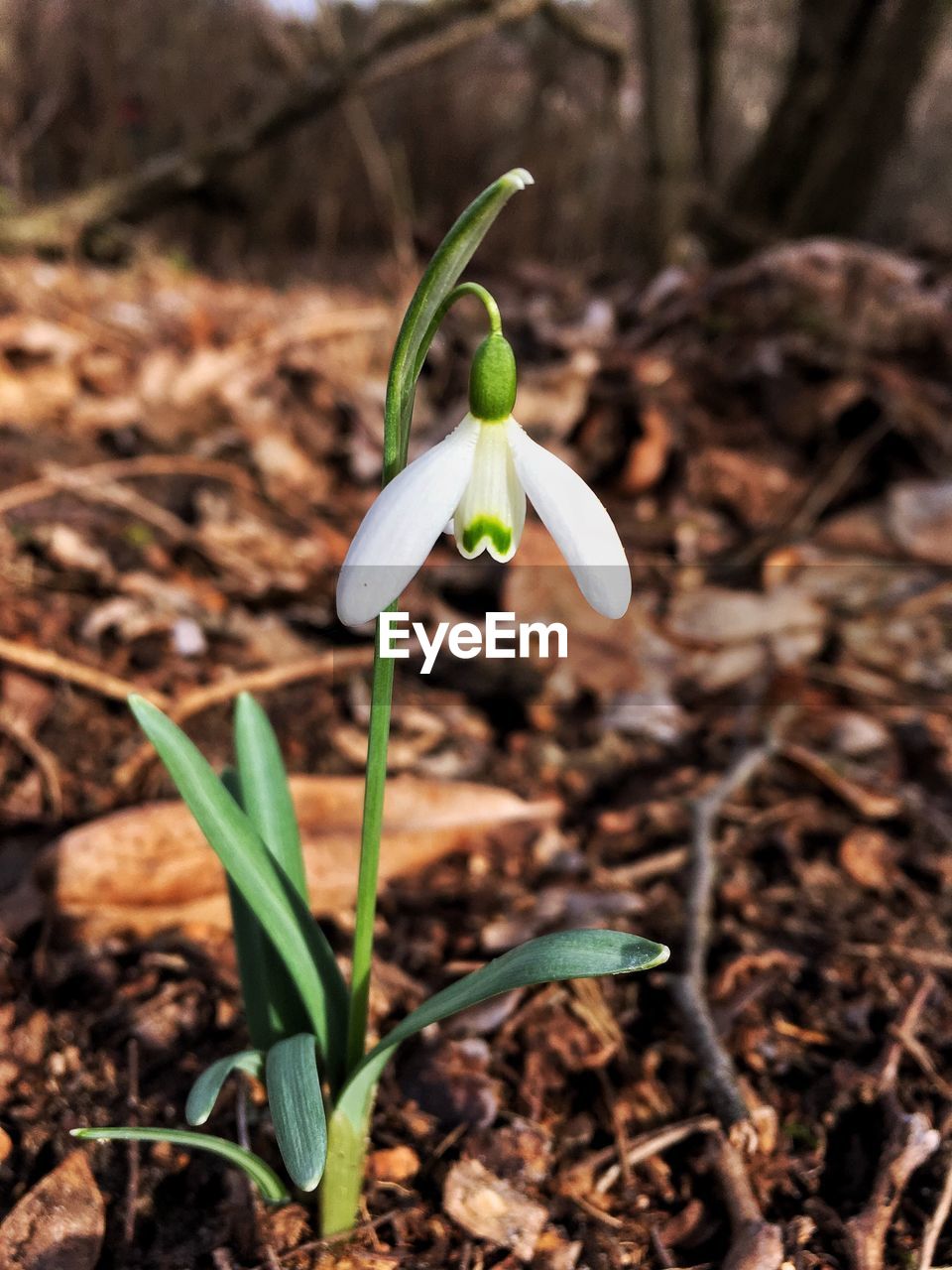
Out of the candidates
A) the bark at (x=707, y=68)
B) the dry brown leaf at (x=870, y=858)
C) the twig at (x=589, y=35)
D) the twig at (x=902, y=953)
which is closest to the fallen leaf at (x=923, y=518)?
the dry brown leaf at (x=870, y=858)

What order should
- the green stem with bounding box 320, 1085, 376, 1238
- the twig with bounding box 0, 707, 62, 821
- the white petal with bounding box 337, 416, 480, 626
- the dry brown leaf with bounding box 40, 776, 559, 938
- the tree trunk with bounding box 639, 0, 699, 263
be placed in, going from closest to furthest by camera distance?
the white petal with bounding box 337, 416, 480, 626
the green stem with bounding box 320, 1085, 376, 1238
the dry brown leaf with bounding box 40, 776, 559, 938
the twig with bounding box 0, 707, 62, 821
the tree trunk with bounding box 639, 0, 699, 263

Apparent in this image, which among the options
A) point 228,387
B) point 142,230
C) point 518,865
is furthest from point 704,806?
point 142,230

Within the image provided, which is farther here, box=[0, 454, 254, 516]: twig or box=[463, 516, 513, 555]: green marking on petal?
box=[0, 454, 254, 516]: twig

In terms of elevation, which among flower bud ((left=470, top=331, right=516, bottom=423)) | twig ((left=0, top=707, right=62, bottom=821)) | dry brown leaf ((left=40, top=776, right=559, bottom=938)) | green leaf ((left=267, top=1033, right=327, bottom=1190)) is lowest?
green leaf ((left=267, top=1033, right=327, bottom=1190))

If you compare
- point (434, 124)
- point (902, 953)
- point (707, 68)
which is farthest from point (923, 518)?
point (434, 124)

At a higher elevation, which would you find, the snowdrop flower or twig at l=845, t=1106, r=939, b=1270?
the snowdrop flower

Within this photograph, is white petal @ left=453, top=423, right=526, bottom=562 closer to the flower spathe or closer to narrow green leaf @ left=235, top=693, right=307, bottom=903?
the flower spathe

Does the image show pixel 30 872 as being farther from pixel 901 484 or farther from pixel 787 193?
pixel 787 193

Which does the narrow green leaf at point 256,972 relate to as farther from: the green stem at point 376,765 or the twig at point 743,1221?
the twig at point 743,1221

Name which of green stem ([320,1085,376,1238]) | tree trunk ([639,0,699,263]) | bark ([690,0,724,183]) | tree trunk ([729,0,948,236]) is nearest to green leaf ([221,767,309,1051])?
green stem ([320,1085,376,1238])
